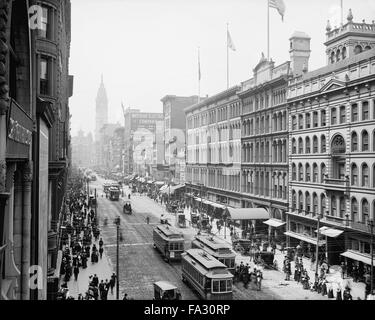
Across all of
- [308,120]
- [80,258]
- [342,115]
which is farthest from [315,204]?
[80,258]

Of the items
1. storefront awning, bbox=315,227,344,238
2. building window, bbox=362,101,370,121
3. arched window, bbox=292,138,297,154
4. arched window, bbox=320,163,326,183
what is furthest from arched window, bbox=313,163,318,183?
building window, bbox=362,101,370,121

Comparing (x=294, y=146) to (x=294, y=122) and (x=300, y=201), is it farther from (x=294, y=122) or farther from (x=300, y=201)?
(x=300, y=201)

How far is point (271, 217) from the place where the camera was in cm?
4912

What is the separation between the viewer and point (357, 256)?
1283 inches

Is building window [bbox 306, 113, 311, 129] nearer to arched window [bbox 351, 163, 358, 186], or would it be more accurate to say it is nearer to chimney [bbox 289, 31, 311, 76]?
chimney [bbox 289, 31, 311, 76]

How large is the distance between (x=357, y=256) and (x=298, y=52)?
2291 cm

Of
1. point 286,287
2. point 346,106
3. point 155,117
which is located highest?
point 155,117

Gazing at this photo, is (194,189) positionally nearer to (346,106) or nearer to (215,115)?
(215,115)

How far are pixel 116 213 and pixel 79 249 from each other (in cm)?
3116

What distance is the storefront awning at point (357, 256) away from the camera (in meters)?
31.3

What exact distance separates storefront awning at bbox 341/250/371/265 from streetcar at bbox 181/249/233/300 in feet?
35.0

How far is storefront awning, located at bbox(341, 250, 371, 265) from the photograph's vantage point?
31312 millimetres
